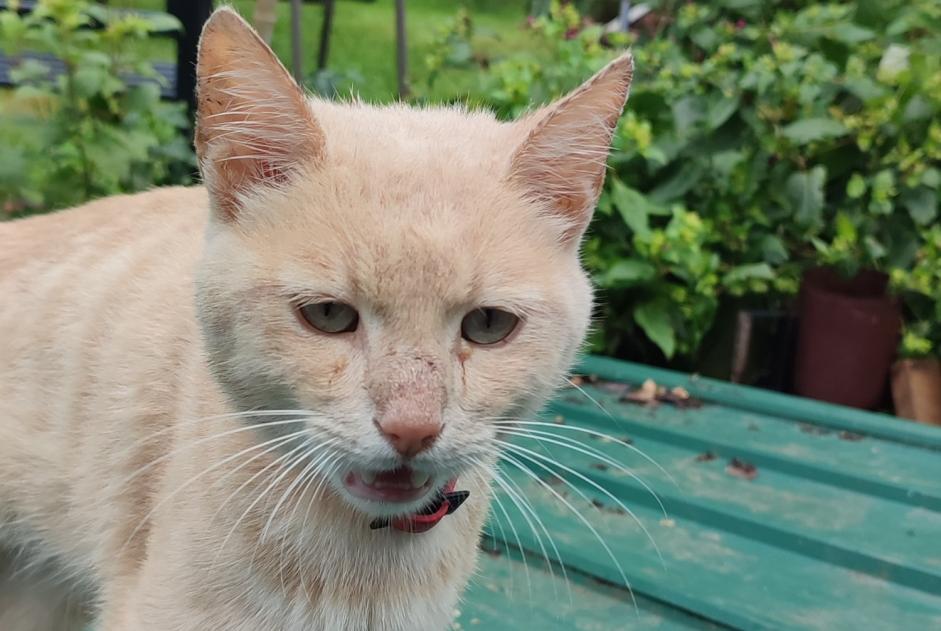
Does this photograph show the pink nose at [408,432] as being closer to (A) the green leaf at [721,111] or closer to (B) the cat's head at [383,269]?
(B) the cat's head at [383,269]

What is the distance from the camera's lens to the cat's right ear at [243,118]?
3.79 feet

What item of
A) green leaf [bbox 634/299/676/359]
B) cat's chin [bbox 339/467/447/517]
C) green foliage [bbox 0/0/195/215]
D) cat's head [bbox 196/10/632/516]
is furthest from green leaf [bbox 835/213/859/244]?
cat's chin [bbox 339/467/447/517]

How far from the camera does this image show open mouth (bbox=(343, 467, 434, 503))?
1.14 meters

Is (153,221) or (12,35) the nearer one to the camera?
(153,221)

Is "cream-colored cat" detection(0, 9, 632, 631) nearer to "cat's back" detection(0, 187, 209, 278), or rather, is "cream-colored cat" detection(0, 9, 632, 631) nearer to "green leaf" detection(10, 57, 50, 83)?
"cat's back" detection(0, 187, 209, 278)

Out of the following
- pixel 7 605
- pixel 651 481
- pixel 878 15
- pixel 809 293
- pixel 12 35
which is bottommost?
pixel 7 605

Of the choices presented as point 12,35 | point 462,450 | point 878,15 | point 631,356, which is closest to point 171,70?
point 12,35

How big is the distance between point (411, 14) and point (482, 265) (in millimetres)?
4358

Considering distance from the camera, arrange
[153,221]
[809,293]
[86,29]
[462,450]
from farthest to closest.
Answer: [809,293] < [86,29] < [153,221] < [462,450]

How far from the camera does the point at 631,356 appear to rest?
367 cm

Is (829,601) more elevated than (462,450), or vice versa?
(462,450)

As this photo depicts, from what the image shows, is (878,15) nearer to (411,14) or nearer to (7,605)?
(411,14)

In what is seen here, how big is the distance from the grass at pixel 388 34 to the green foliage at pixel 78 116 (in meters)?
1.13

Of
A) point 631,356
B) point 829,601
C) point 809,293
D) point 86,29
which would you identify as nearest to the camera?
point 829,601
